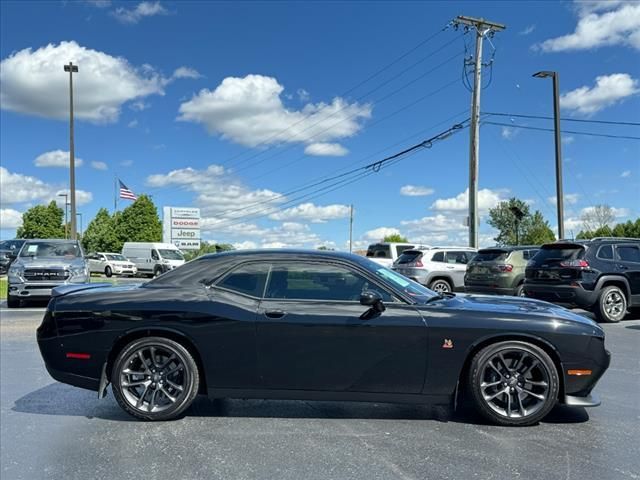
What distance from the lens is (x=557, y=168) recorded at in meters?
21.2

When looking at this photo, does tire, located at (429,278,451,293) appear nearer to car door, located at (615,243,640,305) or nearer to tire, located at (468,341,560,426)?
car door, located at (615,243,640,305)

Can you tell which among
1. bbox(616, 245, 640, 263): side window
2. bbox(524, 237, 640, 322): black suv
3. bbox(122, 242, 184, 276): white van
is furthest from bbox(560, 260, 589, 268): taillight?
bbox(122, 242, 184, 276): white van

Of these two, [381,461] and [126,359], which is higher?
[126,359]

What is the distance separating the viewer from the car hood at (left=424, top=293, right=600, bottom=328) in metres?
4.49

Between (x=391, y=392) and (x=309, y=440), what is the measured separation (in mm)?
767

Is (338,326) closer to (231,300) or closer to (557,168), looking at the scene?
(231,300)

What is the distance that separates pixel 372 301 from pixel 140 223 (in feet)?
172

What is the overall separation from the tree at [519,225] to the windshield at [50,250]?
192ft

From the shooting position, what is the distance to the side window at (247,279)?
15.3 ft

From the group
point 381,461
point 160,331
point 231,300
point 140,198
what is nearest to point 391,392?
point 381,461

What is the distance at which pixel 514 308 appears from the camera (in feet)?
15.2

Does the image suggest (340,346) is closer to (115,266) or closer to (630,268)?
(630,268)

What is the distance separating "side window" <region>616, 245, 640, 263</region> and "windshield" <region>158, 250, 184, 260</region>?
28855mm

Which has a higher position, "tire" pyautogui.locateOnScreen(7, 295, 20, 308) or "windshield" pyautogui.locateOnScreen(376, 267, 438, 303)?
"windshield" pyautogui.locateOnScreen(376, 267, 438, 303)
